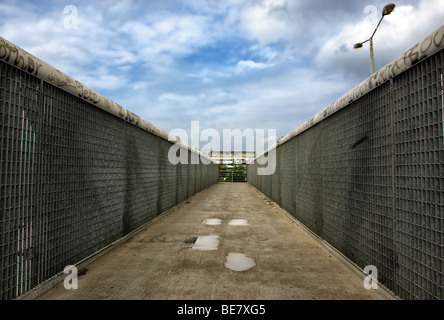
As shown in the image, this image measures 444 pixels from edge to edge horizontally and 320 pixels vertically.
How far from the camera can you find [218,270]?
422 centimetres

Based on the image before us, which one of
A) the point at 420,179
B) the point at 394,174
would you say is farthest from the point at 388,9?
the point at 420,179

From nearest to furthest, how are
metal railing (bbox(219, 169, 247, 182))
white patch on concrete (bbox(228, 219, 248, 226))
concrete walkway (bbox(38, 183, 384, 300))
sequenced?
concrete walkway (bbox(38, 183, 384, 300)), white patch on concrete (bbox(228, 219, 248, 226)), metal railing (bbox(219, 169, 247, 182))

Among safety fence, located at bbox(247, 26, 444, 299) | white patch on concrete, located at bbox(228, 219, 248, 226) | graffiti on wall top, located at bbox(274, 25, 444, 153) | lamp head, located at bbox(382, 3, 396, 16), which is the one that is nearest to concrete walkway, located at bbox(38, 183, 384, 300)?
safety fence, located at bbox(247, 26, 444, 299)

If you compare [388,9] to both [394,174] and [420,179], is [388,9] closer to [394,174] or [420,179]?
[394,174]

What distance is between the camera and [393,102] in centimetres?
324

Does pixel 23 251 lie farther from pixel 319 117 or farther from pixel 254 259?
pixel 319 117

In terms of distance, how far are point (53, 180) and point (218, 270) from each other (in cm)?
280

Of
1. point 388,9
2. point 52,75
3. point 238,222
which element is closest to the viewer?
point 52,75

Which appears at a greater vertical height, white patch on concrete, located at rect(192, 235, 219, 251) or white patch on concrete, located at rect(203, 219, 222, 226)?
white patch on concrete, located at rect(192, 235, 219, 251)

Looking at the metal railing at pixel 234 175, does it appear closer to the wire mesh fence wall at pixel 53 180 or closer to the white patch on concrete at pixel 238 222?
the white patch on concrete at pixel 238 222

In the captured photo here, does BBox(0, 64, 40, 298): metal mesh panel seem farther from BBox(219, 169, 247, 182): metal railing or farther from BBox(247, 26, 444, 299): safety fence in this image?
BBox(219, 169, 247, 182): metal railing

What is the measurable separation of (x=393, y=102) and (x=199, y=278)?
3.52 metres

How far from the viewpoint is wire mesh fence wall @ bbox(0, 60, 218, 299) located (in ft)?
9.83

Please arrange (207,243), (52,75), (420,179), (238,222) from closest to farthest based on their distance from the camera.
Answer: (420,179), (52,75), (207,243), (238,222)
